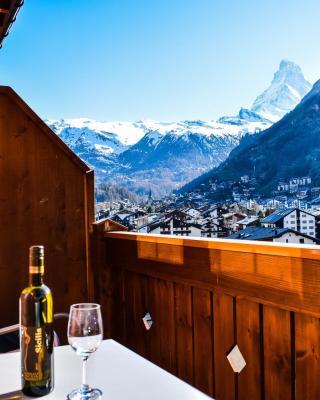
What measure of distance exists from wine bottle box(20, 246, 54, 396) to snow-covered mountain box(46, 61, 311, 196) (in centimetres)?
168

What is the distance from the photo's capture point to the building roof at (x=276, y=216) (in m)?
1.91

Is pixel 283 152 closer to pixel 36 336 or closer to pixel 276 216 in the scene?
pixel 276 216

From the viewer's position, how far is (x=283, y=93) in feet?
8.25

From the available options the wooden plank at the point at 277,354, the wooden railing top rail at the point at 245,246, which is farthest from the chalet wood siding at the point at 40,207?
the wooden plank at the point at 277,354

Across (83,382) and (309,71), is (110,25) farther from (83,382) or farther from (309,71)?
(83,382)

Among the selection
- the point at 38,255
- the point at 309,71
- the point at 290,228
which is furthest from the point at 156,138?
the point at 38,255

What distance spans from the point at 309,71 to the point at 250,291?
1154 millimetres

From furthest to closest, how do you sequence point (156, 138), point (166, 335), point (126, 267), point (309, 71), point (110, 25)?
point (110, 25)
point (156, 138)
point (126, 267)
point (166, 335)
point (309, 71)

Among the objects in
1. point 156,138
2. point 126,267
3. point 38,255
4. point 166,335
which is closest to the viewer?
point 38,255

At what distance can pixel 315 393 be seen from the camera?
61.6 inches

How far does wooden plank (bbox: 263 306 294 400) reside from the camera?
1.68 m

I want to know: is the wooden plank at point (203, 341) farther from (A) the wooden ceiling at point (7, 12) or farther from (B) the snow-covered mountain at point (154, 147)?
(A) the wooden ceiling at point (7, 12)

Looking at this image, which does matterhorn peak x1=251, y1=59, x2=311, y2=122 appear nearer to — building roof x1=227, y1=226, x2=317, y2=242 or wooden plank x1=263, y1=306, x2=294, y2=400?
building roof x1=227, y1=226, x2=317, y2=242

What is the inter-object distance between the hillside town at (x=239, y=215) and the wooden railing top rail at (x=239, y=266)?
10cm
